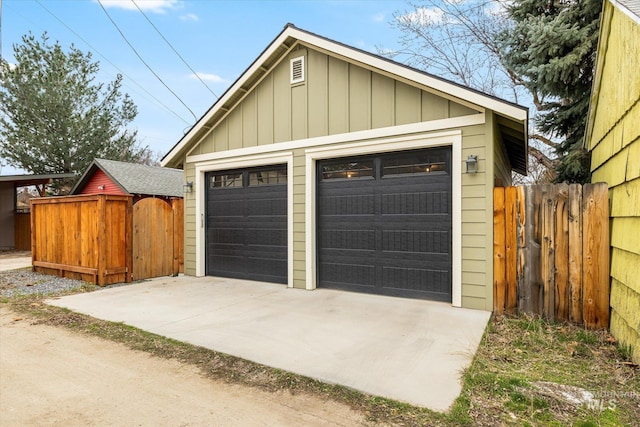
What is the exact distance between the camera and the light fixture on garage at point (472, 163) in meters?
4.62

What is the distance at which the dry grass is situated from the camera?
2.19 meters

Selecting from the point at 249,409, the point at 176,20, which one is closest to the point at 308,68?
the point at 249,409

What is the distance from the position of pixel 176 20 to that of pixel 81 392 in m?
13.2

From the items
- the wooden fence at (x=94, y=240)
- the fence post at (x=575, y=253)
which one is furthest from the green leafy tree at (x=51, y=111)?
the fence post at (x=575, y=253)

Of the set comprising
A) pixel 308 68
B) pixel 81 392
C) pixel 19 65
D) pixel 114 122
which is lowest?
pixel 81 392

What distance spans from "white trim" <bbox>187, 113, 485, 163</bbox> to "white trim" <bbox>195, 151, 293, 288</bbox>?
103 millimetres

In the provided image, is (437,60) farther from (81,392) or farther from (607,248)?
(81,392)

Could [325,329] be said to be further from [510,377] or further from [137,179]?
[137,179]

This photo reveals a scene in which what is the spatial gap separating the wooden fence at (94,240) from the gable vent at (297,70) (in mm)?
3857

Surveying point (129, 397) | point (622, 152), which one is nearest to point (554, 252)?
point (622, 152)

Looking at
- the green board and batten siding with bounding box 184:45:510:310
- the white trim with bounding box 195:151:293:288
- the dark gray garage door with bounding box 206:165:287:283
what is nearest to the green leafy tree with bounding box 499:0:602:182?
the green board and batten siding with bounding box 184:45:510:310

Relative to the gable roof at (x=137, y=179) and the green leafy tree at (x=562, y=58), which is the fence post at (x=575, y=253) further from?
the gable roof at (x=137, y=179)

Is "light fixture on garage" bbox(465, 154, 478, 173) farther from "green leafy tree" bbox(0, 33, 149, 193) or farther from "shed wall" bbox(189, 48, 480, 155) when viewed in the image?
"green leafy tree" bbox(0, 33, 149, 193)

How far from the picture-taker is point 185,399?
8.00ft
